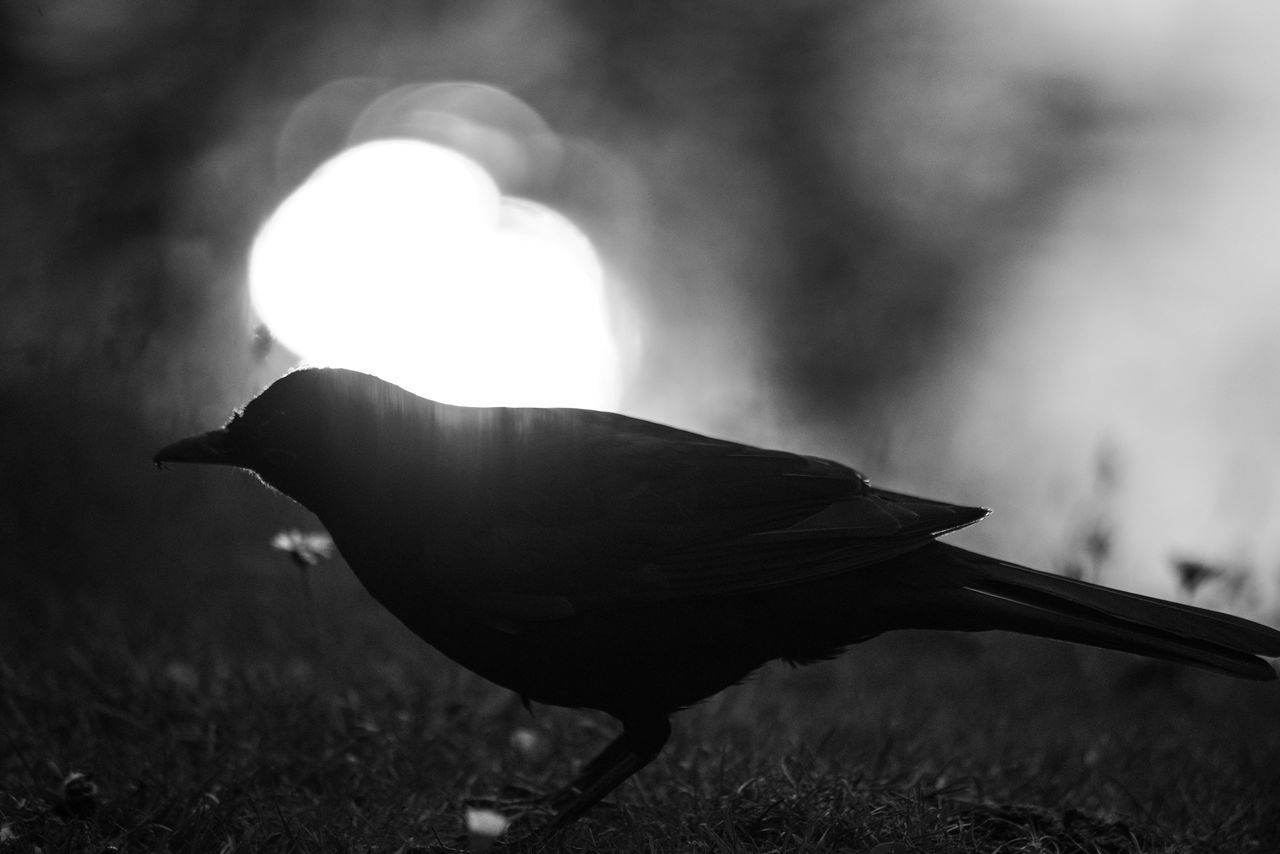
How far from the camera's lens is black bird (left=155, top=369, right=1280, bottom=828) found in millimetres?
2793

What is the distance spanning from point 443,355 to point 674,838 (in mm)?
2890

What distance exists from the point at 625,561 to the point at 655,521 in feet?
0.41

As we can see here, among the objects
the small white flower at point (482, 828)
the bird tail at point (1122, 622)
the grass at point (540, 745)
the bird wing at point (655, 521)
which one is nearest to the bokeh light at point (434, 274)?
the bird wing at point (655, 521)

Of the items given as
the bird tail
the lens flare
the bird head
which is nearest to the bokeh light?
the lens flare

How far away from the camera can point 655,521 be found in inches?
115

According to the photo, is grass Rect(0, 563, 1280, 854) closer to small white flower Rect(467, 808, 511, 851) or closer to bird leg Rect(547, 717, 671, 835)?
bird leg Rect(547, 717, 671, 835)

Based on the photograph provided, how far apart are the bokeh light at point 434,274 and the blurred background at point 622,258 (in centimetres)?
3

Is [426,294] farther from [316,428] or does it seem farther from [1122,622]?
[1122,622]

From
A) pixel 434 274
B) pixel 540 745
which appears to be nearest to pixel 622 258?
pixel 434 274

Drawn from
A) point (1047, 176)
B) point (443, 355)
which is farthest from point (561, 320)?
point (1047, 176)

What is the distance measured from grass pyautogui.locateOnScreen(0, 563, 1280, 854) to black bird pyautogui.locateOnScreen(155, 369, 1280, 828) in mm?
370

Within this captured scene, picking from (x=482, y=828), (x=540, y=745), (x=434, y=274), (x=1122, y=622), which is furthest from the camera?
(x=434, y=274)

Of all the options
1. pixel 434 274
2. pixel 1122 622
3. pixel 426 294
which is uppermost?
pixel 434 274

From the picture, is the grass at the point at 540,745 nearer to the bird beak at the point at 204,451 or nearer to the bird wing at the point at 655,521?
the bird wing at the point at 655,521
